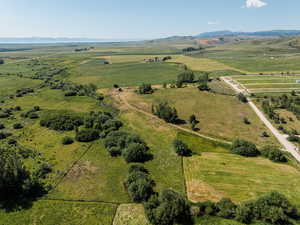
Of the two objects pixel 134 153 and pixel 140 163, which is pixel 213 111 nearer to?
pixel 140 163

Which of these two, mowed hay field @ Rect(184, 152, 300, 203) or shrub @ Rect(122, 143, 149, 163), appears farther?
shrub @ Rect(122, 143, 149, 163)

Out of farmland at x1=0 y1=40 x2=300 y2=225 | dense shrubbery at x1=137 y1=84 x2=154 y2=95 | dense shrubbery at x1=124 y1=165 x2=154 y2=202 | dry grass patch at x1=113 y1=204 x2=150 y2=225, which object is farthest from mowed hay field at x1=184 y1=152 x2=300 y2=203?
dense shrubbery at x1=137 y1=84 x2=154 y2=95

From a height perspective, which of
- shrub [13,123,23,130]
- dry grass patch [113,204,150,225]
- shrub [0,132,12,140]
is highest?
shrub [13,123,23,130]

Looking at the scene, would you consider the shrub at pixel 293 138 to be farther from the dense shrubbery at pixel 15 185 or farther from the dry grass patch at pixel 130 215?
the dense shrubbery at pixel 15 185

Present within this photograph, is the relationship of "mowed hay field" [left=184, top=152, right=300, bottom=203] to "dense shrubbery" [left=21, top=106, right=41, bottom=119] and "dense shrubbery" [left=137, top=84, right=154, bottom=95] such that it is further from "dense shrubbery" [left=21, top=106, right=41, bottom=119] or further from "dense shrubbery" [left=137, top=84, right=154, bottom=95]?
"dense shrubbery" [left=21, top=106, right=41, bottom=119]

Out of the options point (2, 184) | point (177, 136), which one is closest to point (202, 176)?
point (177, 136)

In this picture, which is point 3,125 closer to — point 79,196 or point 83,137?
point 83,137
